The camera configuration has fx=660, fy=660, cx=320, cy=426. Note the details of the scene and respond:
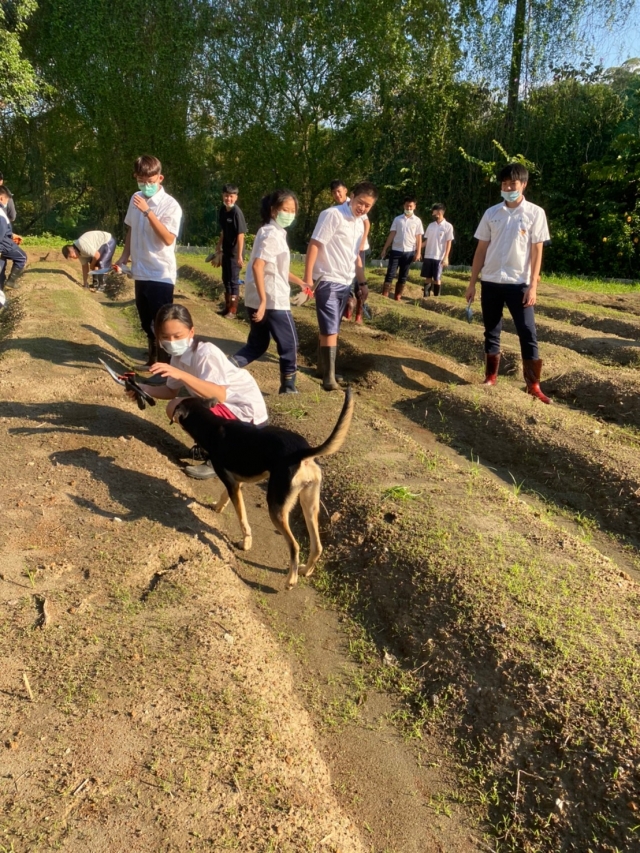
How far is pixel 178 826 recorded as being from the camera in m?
2.20

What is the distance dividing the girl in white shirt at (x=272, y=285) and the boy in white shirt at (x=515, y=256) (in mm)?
2009

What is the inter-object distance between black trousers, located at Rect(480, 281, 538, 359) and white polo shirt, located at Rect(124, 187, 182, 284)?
313 centimetres

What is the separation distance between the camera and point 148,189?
5668 mm

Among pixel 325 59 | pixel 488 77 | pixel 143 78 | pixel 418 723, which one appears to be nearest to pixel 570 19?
pixel 488 77

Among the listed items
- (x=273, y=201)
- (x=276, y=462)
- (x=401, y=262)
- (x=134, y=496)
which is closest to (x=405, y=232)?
(x=401, y=262)

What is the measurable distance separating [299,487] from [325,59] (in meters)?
26.7

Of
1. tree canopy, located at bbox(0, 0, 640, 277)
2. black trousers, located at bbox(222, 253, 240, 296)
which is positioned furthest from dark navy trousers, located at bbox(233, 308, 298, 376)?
tree canopy, located at bbox(0, 0, 640, 277)

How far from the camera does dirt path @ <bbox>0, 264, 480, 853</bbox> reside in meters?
2.26

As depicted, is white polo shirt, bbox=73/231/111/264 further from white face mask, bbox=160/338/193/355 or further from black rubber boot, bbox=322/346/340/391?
white face mask, bbox=160/338/193/355

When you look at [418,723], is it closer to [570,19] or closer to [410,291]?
A: [410,291]

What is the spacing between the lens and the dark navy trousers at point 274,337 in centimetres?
626

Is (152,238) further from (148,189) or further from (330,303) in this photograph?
(330,303)

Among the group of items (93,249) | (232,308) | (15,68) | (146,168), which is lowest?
(232,308)

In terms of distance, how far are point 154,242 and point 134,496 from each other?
8.51 feet
